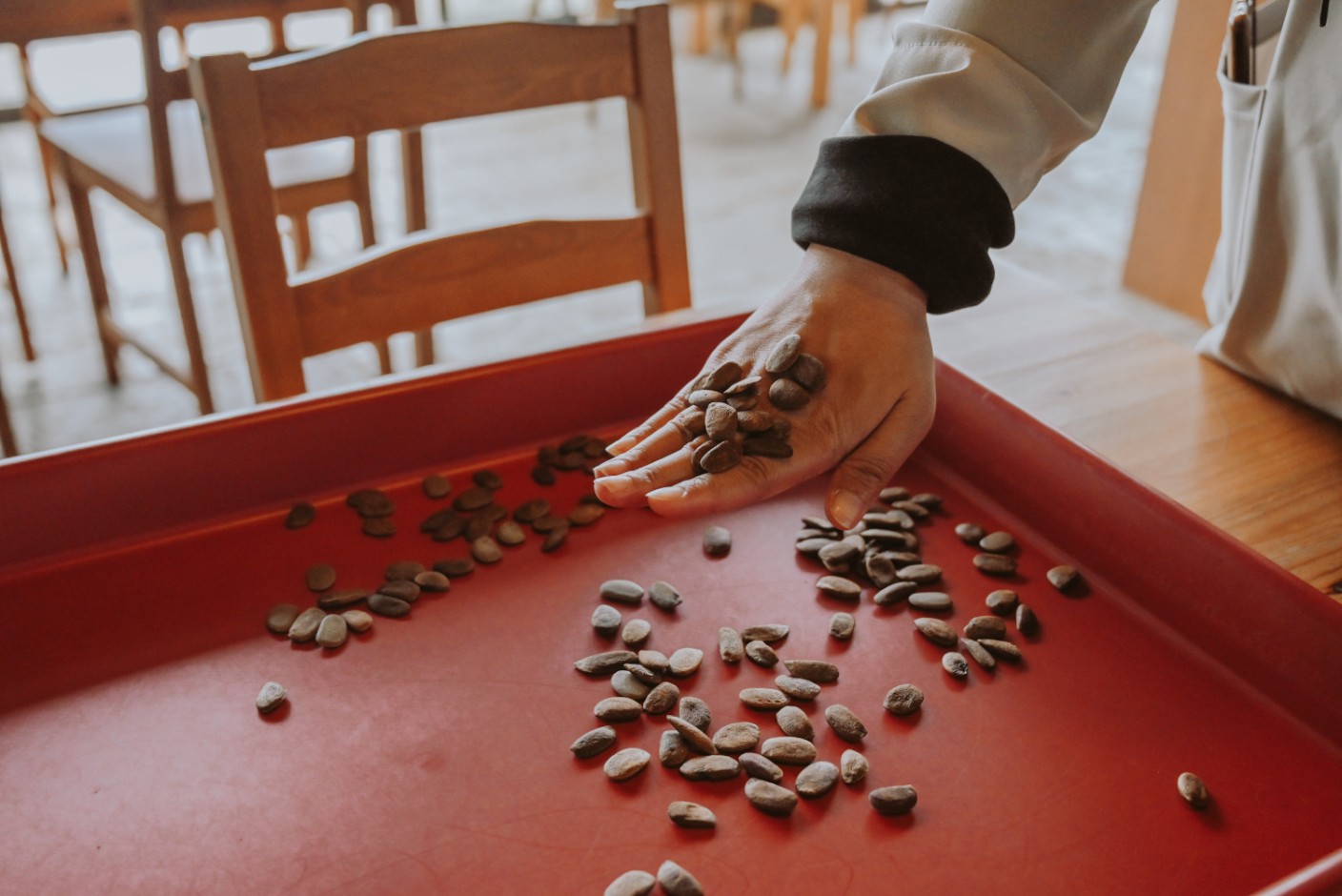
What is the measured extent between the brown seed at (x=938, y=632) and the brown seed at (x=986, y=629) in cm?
1

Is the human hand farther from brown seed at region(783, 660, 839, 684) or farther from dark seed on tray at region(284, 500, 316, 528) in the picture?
dark seed on tray at region(284, 500, 316, 528)

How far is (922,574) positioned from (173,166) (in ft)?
5.98

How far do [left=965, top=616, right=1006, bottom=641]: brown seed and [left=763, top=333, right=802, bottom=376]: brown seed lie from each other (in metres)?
0.25

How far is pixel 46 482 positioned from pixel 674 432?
0.51m

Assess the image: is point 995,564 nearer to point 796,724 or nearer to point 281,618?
point 796,724

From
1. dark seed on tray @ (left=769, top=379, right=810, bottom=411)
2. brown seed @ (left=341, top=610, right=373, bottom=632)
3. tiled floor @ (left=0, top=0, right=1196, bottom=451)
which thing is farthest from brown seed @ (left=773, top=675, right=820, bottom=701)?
tiled floor @ (left=0, top=0, right=1196, bottom=451)

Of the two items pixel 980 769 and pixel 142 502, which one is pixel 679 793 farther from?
pixel 142 502

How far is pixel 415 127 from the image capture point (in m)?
1.29

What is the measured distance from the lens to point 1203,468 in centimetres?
102

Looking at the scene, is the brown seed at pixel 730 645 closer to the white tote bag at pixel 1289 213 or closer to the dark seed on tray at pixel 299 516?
the dark seed on tray at pixel 299 516

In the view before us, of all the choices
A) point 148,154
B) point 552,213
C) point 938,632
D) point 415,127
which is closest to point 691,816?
point 938,632

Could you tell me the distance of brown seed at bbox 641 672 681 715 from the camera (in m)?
0.79

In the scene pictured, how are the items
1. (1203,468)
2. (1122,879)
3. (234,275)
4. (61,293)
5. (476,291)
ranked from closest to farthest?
(1122,879) < (1203,468) < (234,275) < (476,291) < (61,293)

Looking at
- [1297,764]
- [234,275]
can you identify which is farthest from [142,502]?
[1297,764]
